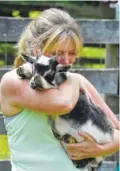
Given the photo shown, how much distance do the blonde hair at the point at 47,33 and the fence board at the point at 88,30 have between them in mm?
1121

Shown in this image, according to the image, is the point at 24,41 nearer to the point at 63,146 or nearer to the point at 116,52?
the point at 63,146

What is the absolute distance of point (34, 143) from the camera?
9.52 ft

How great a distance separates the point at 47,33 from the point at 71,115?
411 millimetres

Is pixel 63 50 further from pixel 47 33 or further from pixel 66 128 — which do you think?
pixel 66 128

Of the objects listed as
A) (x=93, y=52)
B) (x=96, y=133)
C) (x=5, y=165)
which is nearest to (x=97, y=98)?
(x=96, y=133)

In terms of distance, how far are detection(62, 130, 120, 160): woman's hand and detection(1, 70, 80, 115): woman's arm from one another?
23 cm

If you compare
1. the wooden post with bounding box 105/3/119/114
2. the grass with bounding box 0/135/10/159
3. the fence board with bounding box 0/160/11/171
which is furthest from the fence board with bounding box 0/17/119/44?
the fence board with bounding box 0/160/11/171

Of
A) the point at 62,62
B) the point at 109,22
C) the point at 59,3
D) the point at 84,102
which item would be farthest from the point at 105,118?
the point at 59,3

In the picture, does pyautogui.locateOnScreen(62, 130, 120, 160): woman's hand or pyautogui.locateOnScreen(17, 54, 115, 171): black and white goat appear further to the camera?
pyautogui.locateOnScreen(62, 130, 120, 160): woman's hand

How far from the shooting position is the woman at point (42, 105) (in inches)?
112

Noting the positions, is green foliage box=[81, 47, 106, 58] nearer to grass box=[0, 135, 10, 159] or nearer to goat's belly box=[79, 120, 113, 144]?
grass box=[0, 135, 10, 159]

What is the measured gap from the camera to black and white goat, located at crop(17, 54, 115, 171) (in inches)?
114

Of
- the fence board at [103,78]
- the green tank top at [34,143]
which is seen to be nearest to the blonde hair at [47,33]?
the green tank top at [34,143]

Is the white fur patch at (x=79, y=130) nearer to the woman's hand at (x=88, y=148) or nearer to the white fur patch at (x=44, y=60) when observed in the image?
the woman's hand at (x=88, y=148)
